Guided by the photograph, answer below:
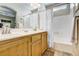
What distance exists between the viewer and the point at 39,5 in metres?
1.58

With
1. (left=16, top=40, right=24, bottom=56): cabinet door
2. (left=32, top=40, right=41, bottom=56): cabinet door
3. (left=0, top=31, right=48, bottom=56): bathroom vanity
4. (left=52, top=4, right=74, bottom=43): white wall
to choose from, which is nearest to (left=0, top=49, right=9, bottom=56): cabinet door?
(left=0, top=31, right=48, bottom=56): bathroom vanity

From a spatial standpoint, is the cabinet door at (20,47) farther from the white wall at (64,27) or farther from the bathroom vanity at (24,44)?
the white wall at (64,27)

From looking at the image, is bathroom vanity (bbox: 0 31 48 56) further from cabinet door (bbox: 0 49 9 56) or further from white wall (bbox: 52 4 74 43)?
white wall (bbox: 52 4 74 43)

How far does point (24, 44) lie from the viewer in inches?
57.2

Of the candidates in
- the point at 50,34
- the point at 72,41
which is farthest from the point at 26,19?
the point at 72,41

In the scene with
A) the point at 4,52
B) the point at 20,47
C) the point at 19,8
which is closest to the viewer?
the point at 4,52

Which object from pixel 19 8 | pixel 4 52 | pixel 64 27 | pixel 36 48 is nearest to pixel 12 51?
pixel 4 52

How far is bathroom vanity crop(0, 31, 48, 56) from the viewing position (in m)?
1.25

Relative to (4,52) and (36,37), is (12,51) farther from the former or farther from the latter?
(36,37)

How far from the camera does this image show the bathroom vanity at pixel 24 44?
1.25 meters

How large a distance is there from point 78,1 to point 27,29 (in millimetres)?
761

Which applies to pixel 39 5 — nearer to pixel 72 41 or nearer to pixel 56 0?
pixel 56 0

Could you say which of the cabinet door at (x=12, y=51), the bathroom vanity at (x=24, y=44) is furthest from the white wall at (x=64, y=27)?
the cabinet door at (x=12, y=51)

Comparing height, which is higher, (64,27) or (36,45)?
(64,27)
